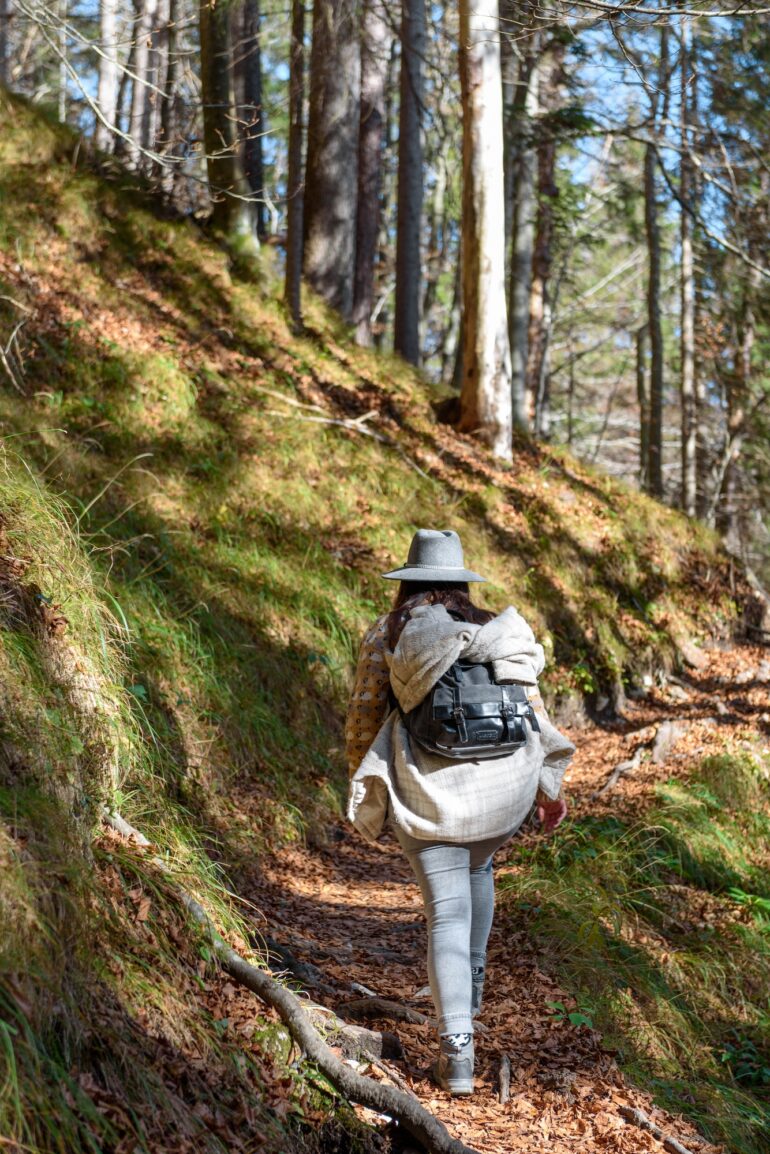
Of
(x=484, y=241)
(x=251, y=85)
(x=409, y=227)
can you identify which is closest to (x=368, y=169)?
(x=409, y=227)

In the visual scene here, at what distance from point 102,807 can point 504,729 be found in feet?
4.99

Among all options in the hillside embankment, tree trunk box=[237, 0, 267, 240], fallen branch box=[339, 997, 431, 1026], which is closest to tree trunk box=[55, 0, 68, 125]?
the hillside embankment

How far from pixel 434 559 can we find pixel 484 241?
311 inches

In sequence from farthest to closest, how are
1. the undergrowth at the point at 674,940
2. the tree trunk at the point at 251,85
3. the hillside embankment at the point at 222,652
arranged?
the tree trunk at the point at 251,85, the undergrowth at the point at 674,940, the hillside embankment at the point at 222,652

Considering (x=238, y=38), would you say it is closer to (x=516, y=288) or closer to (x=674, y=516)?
(x=516, y=288)

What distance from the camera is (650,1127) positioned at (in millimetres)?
4156

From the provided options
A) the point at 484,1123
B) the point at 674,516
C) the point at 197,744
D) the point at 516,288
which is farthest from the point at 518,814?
the point at 516,288

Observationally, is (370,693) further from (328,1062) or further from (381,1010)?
(381,1010)

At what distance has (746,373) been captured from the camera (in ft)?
62.4

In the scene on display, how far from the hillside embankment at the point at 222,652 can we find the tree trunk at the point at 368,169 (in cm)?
113

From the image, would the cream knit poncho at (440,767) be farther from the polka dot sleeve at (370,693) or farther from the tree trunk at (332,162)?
the tree trunk at (332,162)

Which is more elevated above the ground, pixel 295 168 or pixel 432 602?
pixel 295 168

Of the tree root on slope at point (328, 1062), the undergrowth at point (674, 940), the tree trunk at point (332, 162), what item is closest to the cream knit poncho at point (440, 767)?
the tree root on slope at point (328, 1062)

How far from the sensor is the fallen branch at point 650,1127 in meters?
4.06
